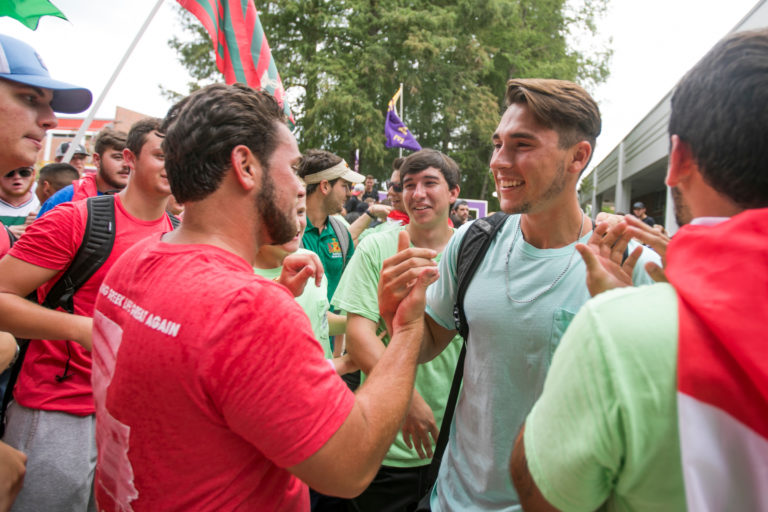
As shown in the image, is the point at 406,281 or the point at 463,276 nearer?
the point at 406,281

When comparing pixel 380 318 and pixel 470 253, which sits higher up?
pixel 470 253

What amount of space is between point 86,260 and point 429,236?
207 cm

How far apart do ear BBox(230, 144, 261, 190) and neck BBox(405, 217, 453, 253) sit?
78.5 inches

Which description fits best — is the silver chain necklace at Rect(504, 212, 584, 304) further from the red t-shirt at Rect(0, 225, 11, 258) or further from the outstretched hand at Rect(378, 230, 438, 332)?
the red t-shirt at Rect(0, 225, 11, 258)

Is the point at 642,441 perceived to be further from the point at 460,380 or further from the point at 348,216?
the point at 348,216

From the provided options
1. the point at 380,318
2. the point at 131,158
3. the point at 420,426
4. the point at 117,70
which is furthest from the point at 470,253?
the point at 117,70

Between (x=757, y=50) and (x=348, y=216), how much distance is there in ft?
28.4

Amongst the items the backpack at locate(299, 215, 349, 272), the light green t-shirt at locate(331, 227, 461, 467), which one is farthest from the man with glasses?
the light green t-shirt at locate(331, 227, 461, 467)

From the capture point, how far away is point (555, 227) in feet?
6.61

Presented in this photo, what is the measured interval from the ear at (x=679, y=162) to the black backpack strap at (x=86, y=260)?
8.32ft

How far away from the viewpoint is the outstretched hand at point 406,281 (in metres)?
1.73

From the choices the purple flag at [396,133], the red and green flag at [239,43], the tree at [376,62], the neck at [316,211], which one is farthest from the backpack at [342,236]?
the tree at [376,62]

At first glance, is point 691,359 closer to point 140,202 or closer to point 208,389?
point 208,389

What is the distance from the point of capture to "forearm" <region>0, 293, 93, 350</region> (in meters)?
2.16
